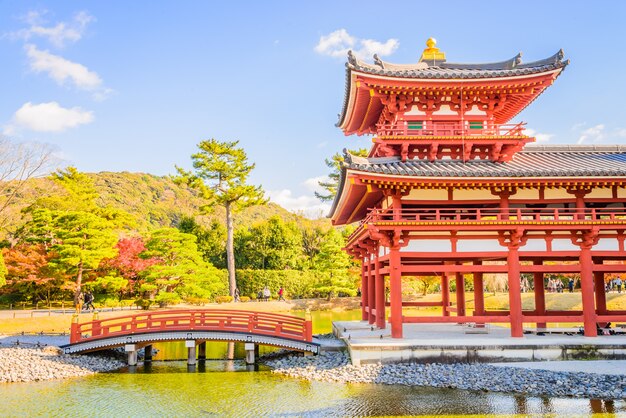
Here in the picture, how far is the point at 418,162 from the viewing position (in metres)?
20.8

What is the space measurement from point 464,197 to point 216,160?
3207 cm

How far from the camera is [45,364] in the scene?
19.2 metres

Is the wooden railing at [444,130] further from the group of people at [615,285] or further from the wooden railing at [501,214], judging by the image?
the group of people at [615,285]

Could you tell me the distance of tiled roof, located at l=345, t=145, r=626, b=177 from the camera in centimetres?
1861

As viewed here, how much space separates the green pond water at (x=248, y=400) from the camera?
45.1 ft

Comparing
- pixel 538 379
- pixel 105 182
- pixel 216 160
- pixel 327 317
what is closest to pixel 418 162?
pixel 538 379

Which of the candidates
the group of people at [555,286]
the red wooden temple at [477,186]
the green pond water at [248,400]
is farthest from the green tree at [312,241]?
the green pond water at [248,400]

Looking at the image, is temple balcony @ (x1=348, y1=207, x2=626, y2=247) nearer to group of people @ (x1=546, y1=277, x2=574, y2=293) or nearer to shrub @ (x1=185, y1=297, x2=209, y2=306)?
shrub @ (x1=185, y1=297, x2=209, y2=306)

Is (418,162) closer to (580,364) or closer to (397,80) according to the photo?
(397,80)

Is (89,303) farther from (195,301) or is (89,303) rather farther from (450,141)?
(450,141)

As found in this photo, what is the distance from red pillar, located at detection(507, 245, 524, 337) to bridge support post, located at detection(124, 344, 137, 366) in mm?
14269

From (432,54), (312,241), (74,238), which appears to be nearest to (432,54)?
(432,54)

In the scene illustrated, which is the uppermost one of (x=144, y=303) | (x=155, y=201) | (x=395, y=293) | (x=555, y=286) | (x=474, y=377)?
(x=155, y=201)

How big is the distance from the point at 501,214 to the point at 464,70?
7.01 metres
